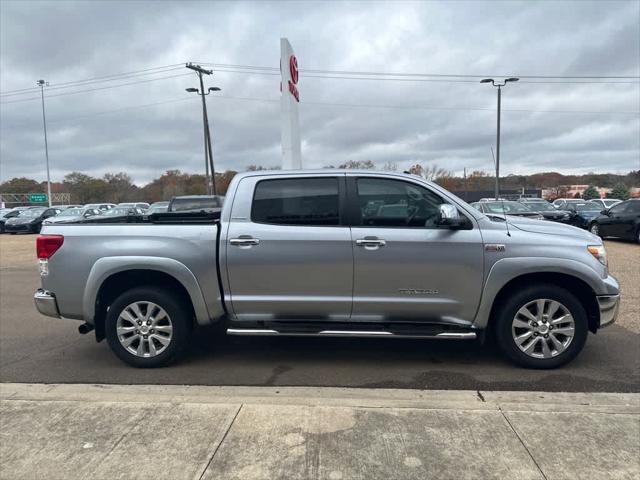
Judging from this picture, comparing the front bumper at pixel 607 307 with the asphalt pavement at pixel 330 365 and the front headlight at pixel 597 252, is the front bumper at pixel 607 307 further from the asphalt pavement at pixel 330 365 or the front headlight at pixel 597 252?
the asphalt pavement at pixel 330 365

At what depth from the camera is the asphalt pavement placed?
14.4 feet

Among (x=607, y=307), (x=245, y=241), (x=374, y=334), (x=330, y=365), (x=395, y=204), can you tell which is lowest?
(x=330, y=365)

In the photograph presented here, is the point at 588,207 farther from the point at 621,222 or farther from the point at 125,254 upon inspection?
the point at 125,254

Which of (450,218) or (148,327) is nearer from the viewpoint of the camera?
(450,218)

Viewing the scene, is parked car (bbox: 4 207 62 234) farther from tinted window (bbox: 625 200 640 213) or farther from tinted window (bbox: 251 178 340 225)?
tinted window (bbox: 625 200 640 213)

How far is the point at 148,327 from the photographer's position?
15.6 feet

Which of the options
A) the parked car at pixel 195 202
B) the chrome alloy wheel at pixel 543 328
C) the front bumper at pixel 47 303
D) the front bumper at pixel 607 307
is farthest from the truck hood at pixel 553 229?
the parked car at pixel 195 202

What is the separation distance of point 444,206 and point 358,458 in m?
2.29

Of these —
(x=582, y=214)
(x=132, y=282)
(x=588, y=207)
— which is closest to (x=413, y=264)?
(x=132, y=282)

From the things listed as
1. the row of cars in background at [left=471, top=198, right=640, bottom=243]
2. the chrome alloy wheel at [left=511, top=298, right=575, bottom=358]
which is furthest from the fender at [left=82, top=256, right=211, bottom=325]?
the row of cars in background at [left=471, top=198, right=640, bottom=243]

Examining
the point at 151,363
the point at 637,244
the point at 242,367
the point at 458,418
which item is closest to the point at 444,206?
the point at 458,418

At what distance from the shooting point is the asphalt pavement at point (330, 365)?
4.40m

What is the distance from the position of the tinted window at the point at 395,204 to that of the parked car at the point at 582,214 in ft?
55.4

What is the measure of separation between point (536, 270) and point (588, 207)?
22276 millimetres
